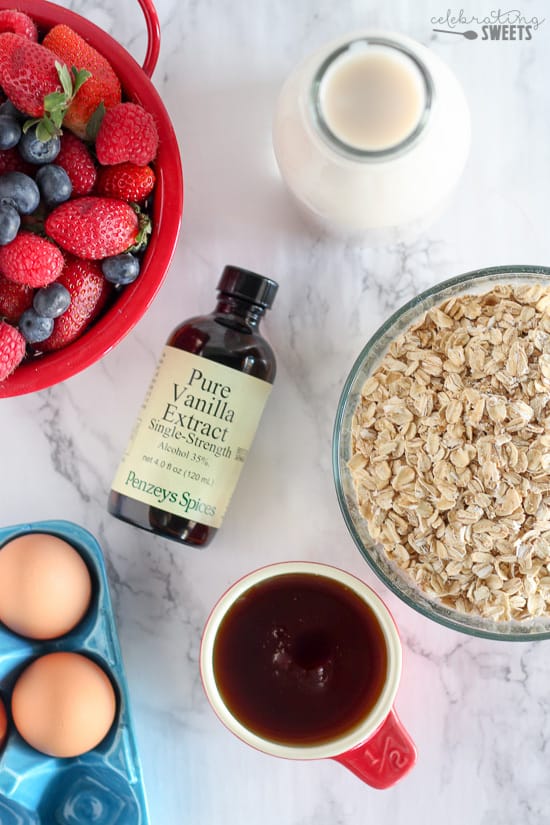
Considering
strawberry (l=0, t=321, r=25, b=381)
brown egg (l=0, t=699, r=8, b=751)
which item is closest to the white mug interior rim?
brown egg (l=0, t=699, r=8, b=751)

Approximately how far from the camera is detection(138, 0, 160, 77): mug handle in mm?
874

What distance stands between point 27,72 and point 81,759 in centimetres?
78

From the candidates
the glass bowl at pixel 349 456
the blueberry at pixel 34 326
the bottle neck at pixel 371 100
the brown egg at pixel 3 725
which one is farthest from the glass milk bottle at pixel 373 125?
the brown egg at pixel 3 725

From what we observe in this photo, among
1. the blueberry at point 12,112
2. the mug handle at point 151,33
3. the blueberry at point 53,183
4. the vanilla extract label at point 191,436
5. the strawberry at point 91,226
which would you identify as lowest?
the vanilla extract label at point 191,436

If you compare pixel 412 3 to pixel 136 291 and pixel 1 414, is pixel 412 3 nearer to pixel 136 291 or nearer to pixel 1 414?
pixel 136 291

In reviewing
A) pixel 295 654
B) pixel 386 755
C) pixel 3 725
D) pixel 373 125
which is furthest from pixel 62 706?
pixel 373 125

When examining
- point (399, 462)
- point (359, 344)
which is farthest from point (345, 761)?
point (359, 344)

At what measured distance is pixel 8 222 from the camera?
2.55ft

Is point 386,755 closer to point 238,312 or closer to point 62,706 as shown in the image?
point 62,706

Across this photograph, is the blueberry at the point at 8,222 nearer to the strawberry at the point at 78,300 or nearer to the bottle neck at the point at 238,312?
the strawberry at the point at 78,300

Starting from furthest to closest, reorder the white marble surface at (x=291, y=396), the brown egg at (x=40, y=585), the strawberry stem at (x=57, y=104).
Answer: the white marble surface at (x=291, y=396) < the brown egg at (x=40, y=585) < the strawberry stem at (x=57, y=104)

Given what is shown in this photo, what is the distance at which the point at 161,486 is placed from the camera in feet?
2.92

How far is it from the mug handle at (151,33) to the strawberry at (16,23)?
13 cm

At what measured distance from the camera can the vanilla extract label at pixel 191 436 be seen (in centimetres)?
89
